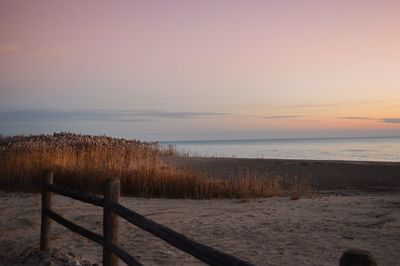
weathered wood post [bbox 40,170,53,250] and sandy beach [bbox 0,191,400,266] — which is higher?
weathered wood post [bbox 40,170,53,250]

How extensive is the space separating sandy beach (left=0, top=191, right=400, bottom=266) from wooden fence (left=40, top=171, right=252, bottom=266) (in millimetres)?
858

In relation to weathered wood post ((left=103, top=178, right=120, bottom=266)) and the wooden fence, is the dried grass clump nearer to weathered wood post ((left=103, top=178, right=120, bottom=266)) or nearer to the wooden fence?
the wooden fence

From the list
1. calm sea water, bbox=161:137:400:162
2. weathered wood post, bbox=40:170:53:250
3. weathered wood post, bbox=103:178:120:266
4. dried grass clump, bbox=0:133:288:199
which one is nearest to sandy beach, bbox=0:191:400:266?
weathered wood post, bbox=40:170:53:250

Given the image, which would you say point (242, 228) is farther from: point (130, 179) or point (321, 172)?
point (321, 172)

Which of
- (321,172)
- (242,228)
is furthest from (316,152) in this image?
(242,228)

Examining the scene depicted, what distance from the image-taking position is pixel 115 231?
18.4 ft

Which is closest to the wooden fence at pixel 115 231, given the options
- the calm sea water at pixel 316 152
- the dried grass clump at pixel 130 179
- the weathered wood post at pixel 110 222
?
the weathered wood post at pixel 110 222

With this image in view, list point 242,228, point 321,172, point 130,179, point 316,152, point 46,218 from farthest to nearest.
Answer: point 316,152, point 321,172, point 130,179, point 242,228, point 46,218

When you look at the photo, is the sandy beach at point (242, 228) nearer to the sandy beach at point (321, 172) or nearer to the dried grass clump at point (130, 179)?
the dried grass clump at point (130, 179)

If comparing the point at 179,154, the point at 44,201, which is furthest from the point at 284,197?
the point at 179,154

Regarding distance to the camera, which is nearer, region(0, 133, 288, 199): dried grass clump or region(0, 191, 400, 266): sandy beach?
region(0, 191, 400, 266): sandy beach

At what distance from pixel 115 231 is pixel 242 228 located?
4.56 metres

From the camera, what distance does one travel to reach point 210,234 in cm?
913

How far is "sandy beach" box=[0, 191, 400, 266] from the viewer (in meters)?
7.69
